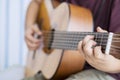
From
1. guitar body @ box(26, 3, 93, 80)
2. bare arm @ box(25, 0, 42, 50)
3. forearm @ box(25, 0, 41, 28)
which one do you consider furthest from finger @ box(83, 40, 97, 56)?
forearm @ box(25, 0, 41, 28)

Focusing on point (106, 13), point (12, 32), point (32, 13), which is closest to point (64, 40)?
point (106, 13)

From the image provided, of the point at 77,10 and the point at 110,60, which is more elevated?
the point at 77,10

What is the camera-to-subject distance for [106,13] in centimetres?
95

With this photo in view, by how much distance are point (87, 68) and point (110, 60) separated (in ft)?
0.92

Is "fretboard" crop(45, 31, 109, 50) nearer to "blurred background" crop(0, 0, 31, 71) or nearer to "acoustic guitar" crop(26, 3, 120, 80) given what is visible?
"acoustic guitar" crop(26, 3, 120, 80)

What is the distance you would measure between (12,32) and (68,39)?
34.9 inches

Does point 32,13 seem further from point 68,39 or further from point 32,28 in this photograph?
point 68,39

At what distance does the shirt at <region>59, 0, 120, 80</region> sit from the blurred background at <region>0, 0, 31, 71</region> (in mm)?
709

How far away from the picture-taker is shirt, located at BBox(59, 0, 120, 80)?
2.88 feet

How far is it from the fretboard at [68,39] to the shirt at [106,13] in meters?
0.13

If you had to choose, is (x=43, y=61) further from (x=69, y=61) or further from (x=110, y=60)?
(x=110, y=60)

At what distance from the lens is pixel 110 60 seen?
2.35 ft

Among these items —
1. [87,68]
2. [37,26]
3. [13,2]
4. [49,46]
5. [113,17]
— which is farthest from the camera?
[13,2]

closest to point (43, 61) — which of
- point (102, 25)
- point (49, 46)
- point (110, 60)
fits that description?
point (49, 46)
